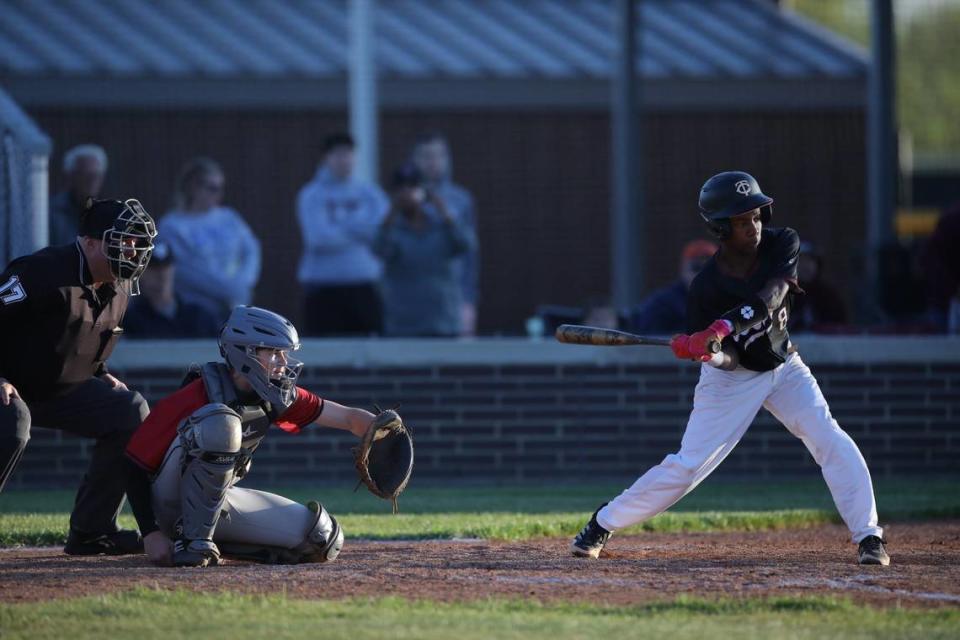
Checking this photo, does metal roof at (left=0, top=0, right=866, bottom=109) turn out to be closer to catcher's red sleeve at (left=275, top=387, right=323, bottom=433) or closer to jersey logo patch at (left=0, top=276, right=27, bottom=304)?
jersey logo patch at (left=0, top=276, right=27, bottom=304)

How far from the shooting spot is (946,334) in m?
12.3

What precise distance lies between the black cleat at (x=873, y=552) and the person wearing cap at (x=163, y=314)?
604cm

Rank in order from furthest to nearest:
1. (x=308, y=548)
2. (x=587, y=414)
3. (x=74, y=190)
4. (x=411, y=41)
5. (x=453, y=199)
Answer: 1. (x=411, y=41)
2. (x=453, y=199)
3. (x=74, y=190)
4. (x=587, y=414)
5. (x=308, y=548)

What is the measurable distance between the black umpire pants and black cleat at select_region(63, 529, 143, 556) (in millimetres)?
33

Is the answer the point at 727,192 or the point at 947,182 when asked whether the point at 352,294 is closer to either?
the point at 727,192

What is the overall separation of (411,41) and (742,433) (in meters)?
11.9

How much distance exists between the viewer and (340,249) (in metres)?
13.3

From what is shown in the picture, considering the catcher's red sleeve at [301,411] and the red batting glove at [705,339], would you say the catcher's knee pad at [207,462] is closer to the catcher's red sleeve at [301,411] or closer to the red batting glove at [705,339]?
the catcher's red sleeve at [301,411]

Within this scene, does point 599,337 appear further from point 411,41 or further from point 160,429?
point 411,41

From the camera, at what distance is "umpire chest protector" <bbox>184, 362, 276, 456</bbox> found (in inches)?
284

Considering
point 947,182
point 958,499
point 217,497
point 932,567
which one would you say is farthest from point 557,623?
point 947,182

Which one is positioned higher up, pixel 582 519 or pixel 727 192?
pixel 727 192

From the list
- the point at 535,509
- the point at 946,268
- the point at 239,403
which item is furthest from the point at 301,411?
the point at 946,268

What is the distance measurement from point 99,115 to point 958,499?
10250 mm
